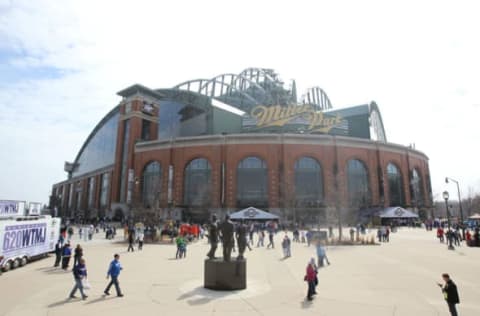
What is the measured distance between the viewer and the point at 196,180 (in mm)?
52344

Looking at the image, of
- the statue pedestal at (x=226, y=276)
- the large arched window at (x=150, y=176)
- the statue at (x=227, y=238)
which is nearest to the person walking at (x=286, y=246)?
the statue at (x=227, y=238)

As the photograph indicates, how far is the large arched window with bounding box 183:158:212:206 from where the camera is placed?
50.9 metres

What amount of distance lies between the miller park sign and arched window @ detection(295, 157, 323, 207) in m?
7.61

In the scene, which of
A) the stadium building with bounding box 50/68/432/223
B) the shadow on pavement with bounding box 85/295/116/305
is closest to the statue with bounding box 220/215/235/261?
the shadow on pavement with bounding box 85/295/116/305

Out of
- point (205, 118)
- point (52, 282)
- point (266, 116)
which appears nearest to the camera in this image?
point (52, 282)

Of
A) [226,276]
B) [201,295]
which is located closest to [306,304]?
[226,276]

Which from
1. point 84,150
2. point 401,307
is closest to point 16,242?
point 401,307

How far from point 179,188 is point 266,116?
67.2ft

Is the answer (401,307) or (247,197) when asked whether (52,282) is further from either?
(247,197)

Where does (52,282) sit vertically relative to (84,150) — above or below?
below

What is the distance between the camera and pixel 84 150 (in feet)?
318

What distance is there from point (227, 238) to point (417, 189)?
61.6 metres

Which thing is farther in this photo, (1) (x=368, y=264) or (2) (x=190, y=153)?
(2) (x=190, y=153)

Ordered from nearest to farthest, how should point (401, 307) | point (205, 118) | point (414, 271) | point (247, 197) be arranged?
point (401, 307) < point (414, 271) < point (247, 197) < point (205, 118)
